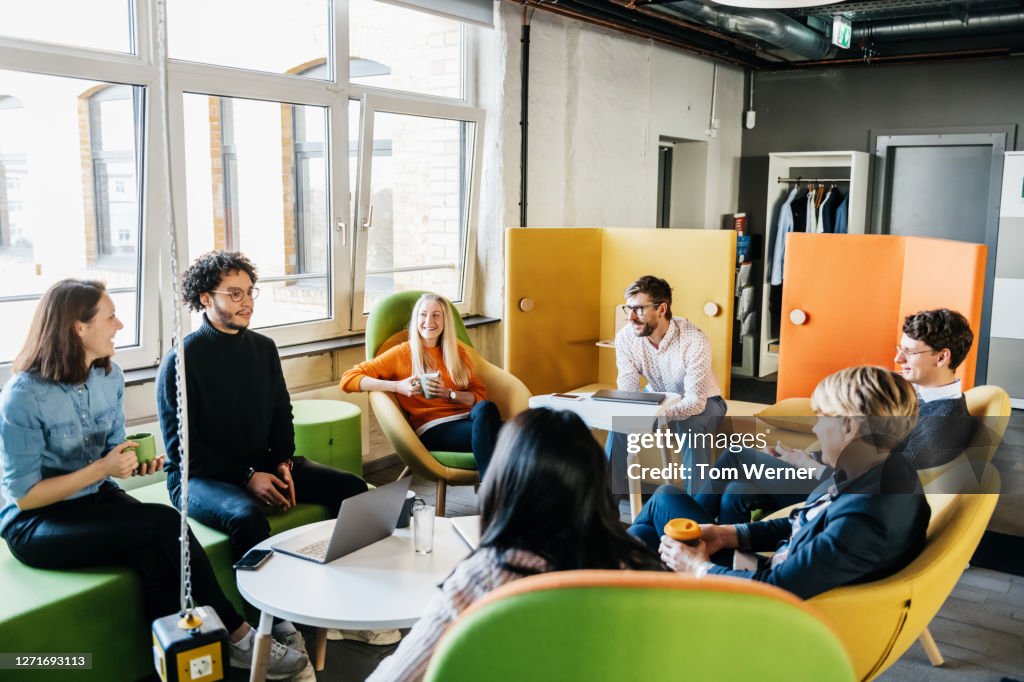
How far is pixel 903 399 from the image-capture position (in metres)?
1.97

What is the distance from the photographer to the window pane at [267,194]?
13.8ft

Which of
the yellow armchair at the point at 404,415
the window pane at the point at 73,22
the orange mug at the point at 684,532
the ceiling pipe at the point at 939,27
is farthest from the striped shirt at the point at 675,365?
the ceiling pipe at the point at 939,27

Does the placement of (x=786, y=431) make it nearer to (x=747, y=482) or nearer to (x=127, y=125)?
(x=747, y=482)

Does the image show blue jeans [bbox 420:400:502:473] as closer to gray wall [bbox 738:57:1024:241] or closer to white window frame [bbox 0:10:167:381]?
white window frame [bbox 0:10:167:381]

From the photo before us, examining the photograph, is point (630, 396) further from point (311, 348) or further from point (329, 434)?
point (311, 348)

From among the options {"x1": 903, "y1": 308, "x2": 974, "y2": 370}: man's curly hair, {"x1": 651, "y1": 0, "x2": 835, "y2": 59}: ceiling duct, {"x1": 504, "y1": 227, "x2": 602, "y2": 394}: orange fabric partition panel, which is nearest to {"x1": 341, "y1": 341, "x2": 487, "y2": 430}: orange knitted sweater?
{"x1": 504, "y1": 227, "x2": 602, "y2": 394}: orange fabric partition panel

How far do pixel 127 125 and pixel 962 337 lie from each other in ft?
11.3

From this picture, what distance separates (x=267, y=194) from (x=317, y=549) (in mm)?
2507

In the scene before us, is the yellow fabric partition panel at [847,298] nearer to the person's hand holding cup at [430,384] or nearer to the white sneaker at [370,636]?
the person's hand holding cup at [430,384]

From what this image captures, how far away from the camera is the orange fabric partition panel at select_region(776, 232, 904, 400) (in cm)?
431

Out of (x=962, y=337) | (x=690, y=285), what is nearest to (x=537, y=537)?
(x=962, y=337)

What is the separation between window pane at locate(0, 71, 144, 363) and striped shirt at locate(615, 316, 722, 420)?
88.3 inches

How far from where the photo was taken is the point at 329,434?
385cm

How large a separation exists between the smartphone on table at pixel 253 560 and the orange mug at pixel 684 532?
3.66ft
